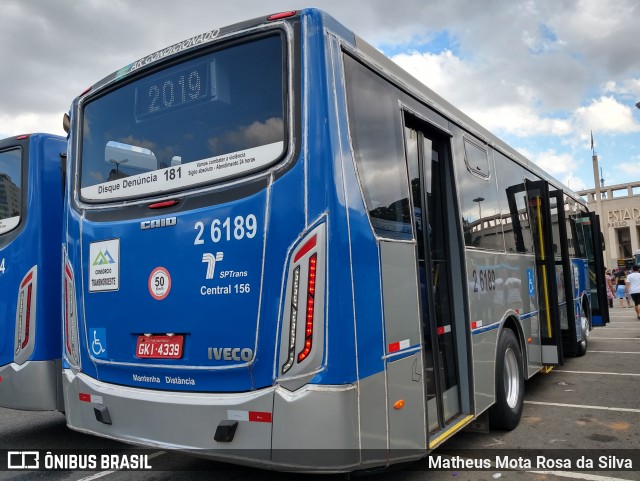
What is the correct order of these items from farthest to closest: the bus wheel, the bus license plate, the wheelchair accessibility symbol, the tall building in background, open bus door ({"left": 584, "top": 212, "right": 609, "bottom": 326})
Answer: the tall building in background
open bus door ({"left": 584, "top": 212, "right": 609, "bottom": 326})
the bus wheel
the wheelchair accessibility symbol
the bus license plate

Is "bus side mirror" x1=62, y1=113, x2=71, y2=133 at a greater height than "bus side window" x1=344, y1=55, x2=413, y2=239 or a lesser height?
greater

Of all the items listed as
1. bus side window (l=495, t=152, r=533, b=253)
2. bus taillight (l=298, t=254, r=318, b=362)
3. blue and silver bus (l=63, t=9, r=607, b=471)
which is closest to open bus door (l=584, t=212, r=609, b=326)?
bus side window (l=495, t=152, r=533, b=253)

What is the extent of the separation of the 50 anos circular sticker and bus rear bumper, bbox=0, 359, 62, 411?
228cm

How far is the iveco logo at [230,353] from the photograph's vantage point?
3291 millimetres

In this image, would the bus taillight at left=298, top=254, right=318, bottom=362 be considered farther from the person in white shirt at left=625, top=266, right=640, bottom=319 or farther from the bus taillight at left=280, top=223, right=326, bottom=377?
the person in white shirt at left=625, top=266, right=640, bottom=319

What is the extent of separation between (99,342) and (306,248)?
1.96 metres

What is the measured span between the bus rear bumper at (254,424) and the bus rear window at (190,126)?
143 centimetres

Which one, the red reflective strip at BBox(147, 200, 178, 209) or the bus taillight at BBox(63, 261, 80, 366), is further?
the bus taillight at BBox(63, 261, 80, 366)

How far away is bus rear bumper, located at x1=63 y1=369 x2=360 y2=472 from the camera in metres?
3.05

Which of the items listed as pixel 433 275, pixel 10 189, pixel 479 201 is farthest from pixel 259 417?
pixel 10 189

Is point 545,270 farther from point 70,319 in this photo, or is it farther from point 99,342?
point 70,319

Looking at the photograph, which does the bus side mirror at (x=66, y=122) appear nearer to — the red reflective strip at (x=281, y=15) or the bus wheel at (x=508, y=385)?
the red reflective strip at (x=281, y=15)

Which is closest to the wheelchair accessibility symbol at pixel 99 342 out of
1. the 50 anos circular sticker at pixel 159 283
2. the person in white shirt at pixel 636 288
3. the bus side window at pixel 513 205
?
the 50 anos circular sticker at pixel 159 283

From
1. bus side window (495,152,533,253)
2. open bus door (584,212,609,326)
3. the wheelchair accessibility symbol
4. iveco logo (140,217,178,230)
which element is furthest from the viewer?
open bus door (584,212,609,326)
